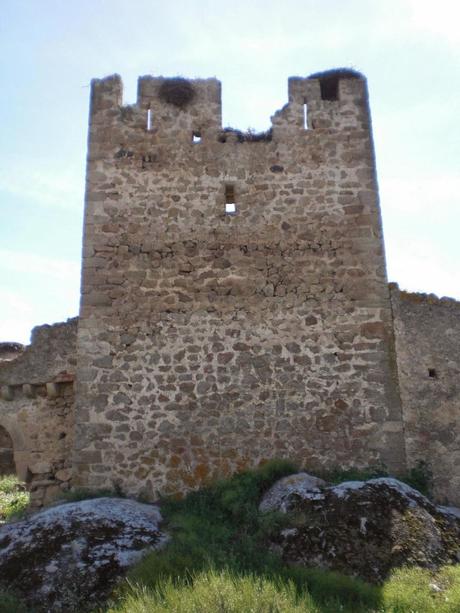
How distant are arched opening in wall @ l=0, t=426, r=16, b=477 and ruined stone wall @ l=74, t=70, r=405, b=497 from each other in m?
9.41

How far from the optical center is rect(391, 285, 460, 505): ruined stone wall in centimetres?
1181

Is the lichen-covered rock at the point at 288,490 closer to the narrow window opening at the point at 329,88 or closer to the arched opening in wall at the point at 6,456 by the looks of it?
the narrow window opening at the point at 329,88

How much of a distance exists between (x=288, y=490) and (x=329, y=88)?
6889 millimetres

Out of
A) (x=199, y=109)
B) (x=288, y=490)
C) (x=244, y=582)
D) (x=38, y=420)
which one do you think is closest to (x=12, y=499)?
(x=38, y=420)

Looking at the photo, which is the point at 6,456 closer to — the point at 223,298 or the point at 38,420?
the point at 38,420

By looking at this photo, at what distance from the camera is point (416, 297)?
12.7 m

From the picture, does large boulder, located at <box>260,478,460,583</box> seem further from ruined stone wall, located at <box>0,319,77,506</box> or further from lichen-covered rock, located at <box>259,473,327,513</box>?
ruined stone wall, located at <box>0,319,77,506</box>

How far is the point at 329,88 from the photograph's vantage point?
11.0 m

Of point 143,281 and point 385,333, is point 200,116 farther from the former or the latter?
point 385,333

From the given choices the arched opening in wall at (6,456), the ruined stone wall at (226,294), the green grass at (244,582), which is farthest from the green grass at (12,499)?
the green grass at (244,582)

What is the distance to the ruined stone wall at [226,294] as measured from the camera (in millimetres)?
9062

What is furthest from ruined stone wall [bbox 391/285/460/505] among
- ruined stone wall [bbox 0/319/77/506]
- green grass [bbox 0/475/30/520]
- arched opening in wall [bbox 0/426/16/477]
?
arched opening in wall [bbox 0/426/16/477]

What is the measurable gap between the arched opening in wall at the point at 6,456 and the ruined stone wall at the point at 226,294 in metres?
9.41

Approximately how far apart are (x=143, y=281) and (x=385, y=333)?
376 cm
